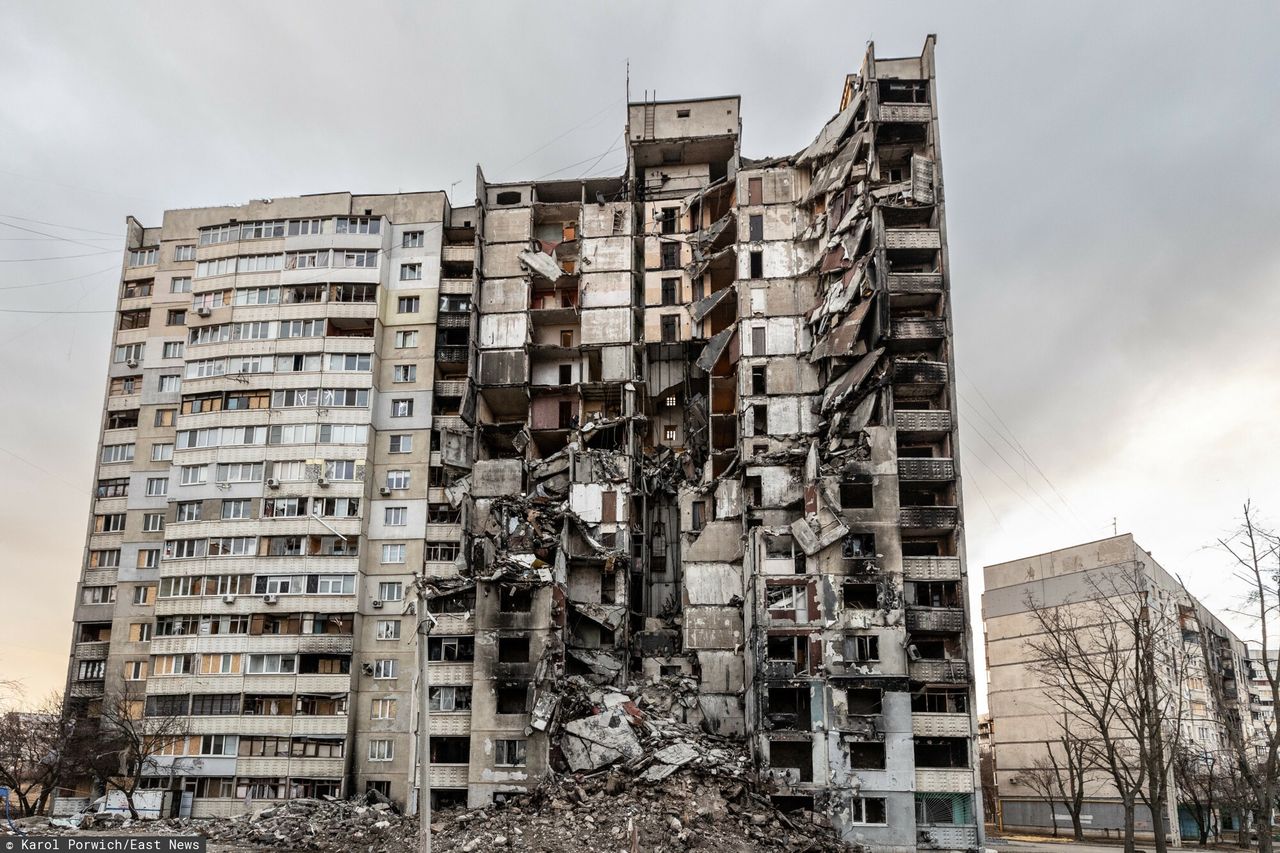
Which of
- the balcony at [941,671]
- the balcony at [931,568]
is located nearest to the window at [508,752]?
the balcony at [941,671]

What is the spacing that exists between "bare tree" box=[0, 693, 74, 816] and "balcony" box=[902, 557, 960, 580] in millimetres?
52306

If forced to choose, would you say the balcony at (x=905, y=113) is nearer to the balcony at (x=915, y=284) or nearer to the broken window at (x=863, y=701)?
the balcony at (x=915, y=284)

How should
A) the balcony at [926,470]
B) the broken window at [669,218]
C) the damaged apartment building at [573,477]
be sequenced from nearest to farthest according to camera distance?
the damaged apartment building at [573,477] < the balcony at [926,470] < the broken window at [669,218]

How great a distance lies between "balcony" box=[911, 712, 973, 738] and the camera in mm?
53844

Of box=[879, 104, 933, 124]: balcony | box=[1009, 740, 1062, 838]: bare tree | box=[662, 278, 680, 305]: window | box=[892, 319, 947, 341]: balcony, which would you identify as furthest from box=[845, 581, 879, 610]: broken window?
box=[1009, 740, 1062, 838]: bare tree

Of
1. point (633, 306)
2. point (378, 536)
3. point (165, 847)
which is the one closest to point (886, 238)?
point (633, 306)

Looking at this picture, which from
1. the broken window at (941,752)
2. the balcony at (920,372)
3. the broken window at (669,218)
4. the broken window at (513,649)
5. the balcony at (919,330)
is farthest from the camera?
the broken window at (669,218)

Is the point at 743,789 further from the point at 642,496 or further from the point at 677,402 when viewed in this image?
the point at 677,402

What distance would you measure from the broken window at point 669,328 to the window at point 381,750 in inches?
1273

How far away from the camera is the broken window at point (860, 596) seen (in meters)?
55.2

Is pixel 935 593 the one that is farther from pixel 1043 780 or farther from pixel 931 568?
pixel 1043 780

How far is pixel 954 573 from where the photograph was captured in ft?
184

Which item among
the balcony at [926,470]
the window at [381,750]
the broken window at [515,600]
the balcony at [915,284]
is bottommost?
the window at [381,750]

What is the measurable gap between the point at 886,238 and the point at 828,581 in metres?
21.7
